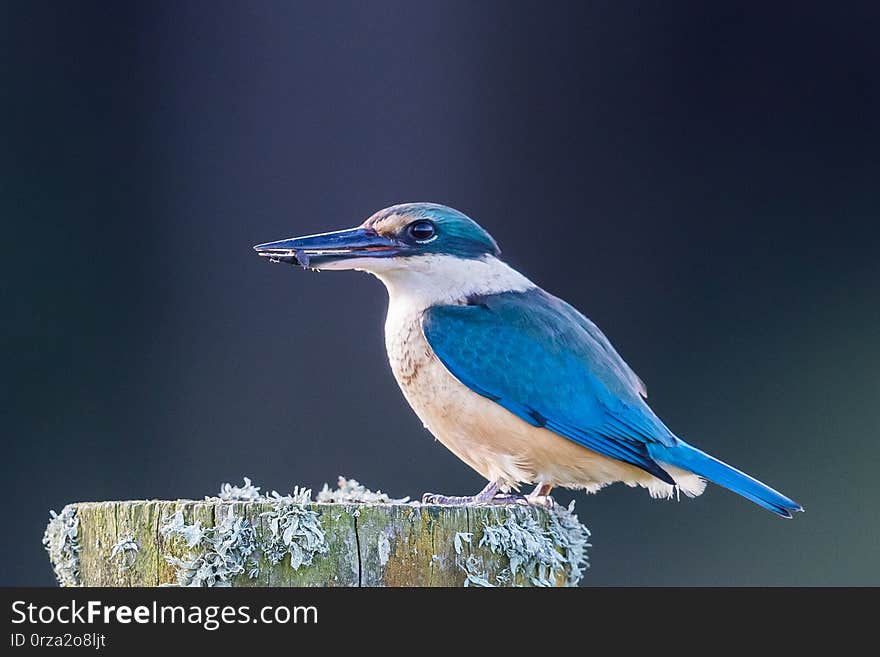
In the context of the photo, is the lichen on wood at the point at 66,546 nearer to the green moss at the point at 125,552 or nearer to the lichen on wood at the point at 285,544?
the lichen on wood at the point at 285,544

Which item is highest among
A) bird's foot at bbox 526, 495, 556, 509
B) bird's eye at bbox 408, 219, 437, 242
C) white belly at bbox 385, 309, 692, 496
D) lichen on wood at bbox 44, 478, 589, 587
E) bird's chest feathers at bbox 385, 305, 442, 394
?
bird's eye at bbox 408, 219, 437, 242

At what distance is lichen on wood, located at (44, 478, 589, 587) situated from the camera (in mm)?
3043

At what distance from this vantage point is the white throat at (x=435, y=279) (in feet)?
13.2

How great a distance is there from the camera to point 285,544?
9.97 feet

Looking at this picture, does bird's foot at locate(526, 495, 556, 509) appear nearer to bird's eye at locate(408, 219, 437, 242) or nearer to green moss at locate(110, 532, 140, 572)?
bird's eye at locate(408, 219, 437, 242)

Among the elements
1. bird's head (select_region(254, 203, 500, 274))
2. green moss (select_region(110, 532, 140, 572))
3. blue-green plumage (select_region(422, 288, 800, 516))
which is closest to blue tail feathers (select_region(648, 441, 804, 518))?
blue-green plumage (select_region(422, 288, 800, 516))

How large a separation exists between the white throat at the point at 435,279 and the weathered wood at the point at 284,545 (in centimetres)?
98

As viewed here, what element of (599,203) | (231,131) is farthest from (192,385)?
(599,203)

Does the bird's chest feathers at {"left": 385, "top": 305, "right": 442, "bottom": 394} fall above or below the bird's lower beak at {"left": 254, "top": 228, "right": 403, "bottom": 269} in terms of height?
below

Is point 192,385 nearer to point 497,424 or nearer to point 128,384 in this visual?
point 128,384

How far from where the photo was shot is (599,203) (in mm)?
6750

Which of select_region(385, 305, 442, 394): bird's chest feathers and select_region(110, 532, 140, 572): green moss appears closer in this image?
select_region(110, 532, 140, 572): green moss

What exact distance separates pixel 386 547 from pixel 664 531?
3.44 meters

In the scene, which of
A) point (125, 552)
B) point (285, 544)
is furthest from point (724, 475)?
point (125, 552)
